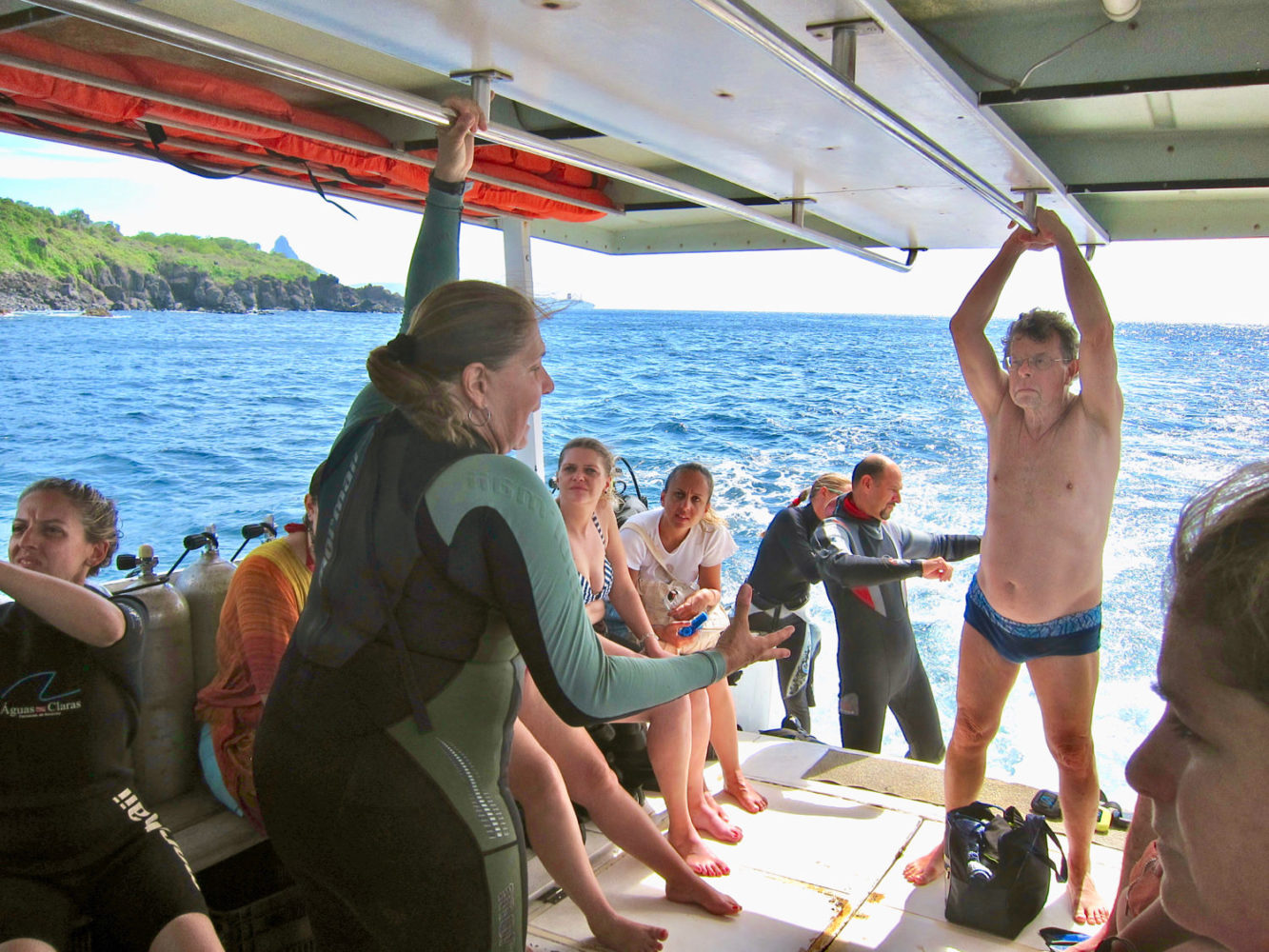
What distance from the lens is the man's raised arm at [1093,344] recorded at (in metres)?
2.28

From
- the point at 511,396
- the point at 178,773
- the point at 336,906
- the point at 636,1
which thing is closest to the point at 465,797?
the point at 336,906

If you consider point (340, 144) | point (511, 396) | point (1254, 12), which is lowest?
point (511, 396)

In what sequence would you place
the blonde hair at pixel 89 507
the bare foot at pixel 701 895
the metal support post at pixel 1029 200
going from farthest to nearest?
1. the metal support post at pixel 1029 200
2. the bare foot at pixel 701 895
3. the blonde hair at pixel 89 507

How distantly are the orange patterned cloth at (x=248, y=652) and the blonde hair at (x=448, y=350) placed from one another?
1351 millimetres

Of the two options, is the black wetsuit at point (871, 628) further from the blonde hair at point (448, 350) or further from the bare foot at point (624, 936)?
the blonde hair at point (448, 350)

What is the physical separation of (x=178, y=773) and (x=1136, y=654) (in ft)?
22.8

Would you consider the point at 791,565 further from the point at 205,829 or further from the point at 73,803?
the point at 73,803

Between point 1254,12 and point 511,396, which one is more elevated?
point 1254,12

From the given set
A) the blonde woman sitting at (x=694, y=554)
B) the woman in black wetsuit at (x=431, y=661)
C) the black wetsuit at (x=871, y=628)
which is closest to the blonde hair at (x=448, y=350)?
the woman in black wetsuit at (x=431, y=661)

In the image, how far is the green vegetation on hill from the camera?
91.1 feet

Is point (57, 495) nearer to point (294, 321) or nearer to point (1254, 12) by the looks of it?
point (1254, 12)

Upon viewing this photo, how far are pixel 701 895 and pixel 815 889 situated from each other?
39cm

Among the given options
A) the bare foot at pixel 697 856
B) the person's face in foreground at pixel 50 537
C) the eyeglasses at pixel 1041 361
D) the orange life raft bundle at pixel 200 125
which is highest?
the orange life raft bundle at pixel 200 125

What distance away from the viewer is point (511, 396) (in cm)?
133
